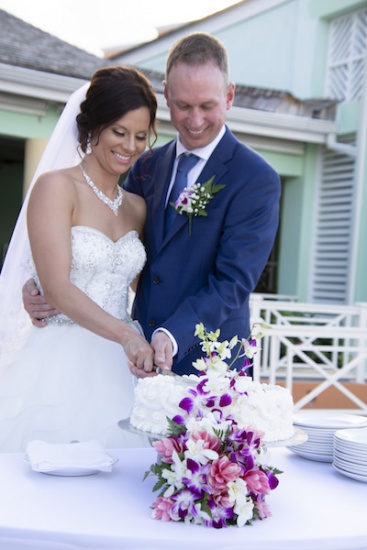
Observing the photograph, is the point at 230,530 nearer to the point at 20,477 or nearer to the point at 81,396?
the point at 20,477

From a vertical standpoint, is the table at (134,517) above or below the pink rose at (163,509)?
below

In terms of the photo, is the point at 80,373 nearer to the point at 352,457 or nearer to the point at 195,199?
the point at 195,199

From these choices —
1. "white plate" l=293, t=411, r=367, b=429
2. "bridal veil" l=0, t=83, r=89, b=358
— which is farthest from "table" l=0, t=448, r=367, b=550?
"bridal veil" l=0, t=83, r=89, b=358

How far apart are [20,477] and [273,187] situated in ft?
5.76

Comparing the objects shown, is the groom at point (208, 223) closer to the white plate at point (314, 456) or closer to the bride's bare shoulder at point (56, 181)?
the bride's bare shoulder at point (56, 181)

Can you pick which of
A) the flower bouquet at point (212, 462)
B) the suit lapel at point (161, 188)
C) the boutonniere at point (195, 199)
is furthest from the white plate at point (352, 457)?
the suit lapel at point (161, 188)

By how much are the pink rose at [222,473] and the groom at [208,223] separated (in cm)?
124

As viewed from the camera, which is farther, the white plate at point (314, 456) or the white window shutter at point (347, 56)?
the white window shutter at point (347, 56)

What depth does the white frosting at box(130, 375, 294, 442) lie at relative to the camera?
2104mm

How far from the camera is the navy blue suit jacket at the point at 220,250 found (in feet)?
11.0

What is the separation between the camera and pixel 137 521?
2.03 metres

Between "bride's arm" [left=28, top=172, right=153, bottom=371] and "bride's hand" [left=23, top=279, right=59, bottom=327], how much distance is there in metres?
0.14

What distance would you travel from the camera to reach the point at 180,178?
12.0 ft

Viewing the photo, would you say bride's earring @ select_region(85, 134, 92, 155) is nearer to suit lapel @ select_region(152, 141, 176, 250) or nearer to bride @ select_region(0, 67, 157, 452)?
bride @ select_region(0, 67, 157, 452)
